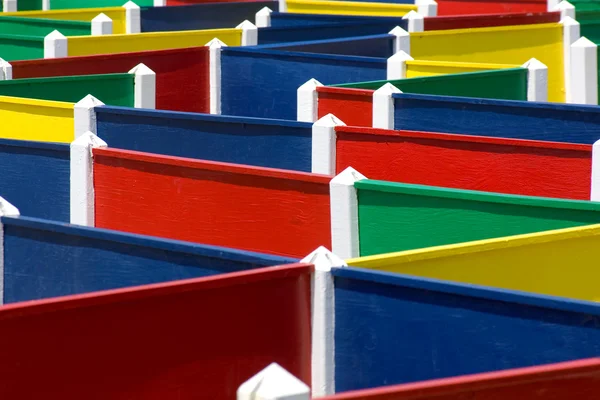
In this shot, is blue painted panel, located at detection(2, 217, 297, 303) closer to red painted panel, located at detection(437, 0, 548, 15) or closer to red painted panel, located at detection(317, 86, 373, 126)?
red painted panel, located at detection(317, 86, 373, 126)

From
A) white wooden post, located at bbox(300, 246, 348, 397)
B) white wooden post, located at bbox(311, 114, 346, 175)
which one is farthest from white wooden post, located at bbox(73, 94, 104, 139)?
white wooden post, located at bbox(300, 246, 348, 397)

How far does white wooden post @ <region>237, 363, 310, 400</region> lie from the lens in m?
3.36

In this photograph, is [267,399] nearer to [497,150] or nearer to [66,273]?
[66,273]

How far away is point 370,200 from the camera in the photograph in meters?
6.11

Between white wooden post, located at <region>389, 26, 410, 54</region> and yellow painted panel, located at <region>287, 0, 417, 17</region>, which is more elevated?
yellow painted panel, located at <region>287, 0, 417, 17</region>

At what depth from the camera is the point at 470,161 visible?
7.09m

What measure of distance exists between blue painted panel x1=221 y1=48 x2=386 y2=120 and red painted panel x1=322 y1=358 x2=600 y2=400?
6.20 m

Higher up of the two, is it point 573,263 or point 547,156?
point 547,156

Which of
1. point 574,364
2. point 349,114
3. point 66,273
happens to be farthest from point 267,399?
point 349,114

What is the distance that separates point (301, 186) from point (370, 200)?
0.38 metres

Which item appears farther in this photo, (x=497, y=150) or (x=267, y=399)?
(x=497, y=150)

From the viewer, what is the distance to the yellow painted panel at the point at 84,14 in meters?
12.4

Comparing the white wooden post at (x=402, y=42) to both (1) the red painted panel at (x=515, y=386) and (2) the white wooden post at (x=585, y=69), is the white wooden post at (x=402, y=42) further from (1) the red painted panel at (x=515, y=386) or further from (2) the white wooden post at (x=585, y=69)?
(1) the red painted panel at (x=515, y=386)

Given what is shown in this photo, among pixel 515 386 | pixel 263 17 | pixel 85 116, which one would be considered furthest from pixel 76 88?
pixel 515 386
